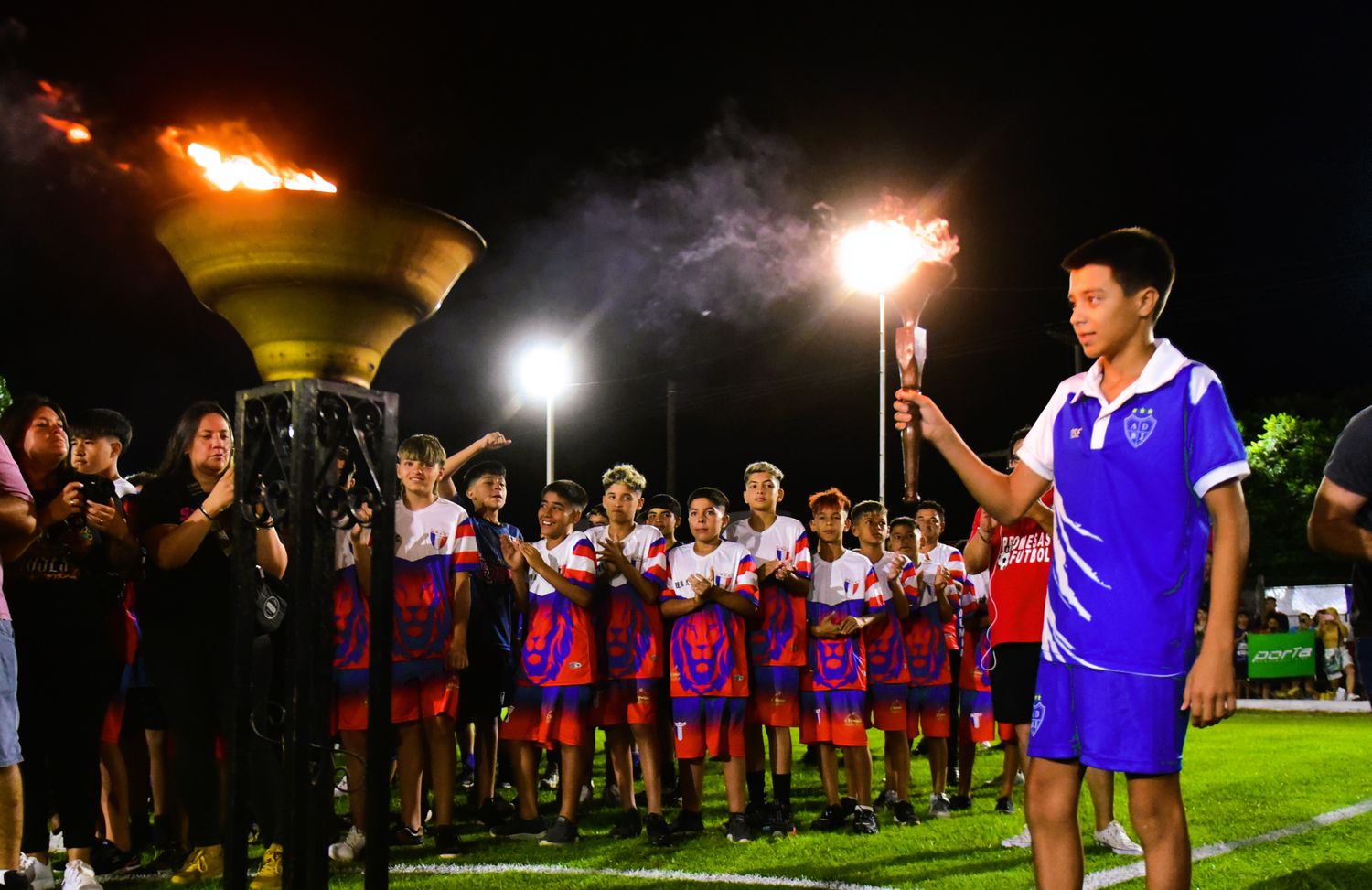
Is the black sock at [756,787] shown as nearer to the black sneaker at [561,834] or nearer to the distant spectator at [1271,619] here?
the black sneaker at [561,834]

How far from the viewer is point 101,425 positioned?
599cm

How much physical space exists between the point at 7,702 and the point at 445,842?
2.58 m

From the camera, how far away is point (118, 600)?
589cm

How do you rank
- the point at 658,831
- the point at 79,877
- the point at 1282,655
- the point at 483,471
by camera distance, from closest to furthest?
the point at 79,877, the point at 658,831, the point at 483,471, the point at 1282,655

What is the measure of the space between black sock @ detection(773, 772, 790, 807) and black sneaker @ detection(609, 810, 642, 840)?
2.85 feet

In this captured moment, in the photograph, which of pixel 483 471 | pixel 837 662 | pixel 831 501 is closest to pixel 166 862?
pixel 483 471

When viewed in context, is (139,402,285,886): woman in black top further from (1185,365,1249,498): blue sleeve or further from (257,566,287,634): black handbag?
(1185,365,1249,498): blue sleeve

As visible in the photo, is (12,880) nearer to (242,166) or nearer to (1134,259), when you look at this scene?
(242,166)

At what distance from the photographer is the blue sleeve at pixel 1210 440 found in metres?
3.25

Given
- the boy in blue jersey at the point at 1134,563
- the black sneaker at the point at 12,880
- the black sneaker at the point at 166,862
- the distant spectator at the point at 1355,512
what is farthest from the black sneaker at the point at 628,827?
the distant spectator at the point at 1355,512

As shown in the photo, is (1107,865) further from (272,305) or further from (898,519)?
(272,305)

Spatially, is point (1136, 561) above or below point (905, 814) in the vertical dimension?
above

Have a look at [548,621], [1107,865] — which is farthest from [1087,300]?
[548,621]

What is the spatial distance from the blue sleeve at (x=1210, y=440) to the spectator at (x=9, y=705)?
4208mm
